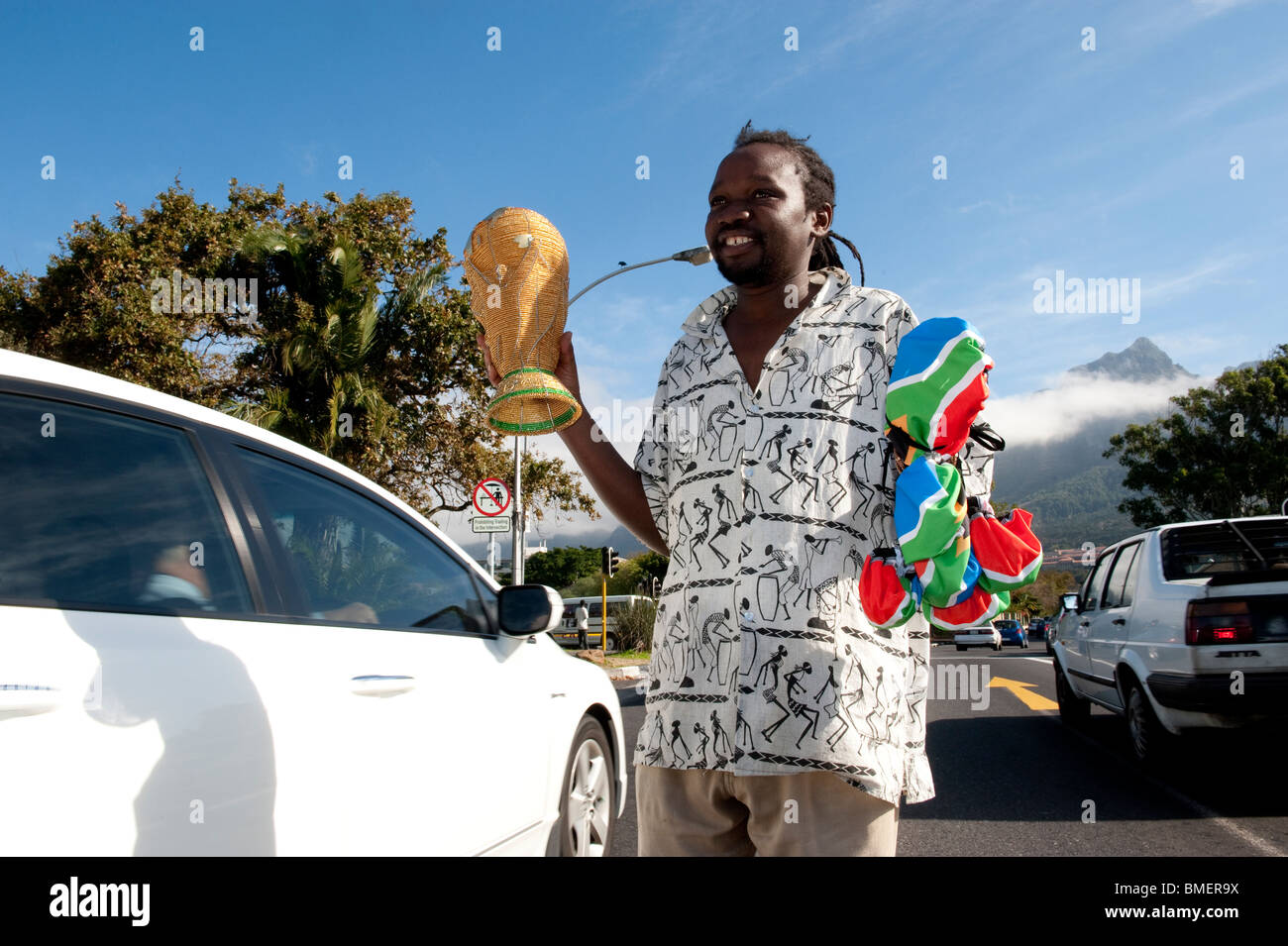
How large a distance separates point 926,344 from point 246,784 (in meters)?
1.31

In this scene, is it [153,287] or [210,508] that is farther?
[153,287]

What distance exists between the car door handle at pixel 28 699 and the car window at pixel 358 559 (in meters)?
0.68

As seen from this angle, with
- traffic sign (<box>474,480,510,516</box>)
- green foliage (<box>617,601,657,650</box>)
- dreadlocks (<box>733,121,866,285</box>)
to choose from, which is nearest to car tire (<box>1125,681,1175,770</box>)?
dreadlocks (<box>733,121,866,285</box>)

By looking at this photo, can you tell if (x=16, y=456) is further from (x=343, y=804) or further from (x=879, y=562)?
(x=879, y=562)

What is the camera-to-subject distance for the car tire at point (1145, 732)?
5.73 metres

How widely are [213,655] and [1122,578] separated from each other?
699 centimetres

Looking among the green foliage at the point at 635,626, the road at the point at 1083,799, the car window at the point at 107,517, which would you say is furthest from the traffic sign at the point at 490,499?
the car window at the point at 107,517

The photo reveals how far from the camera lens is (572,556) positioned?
99688 mm

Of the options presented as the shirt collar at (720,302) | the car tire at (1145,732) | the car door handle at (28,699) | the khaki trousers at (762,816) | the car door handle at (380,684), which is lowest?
the car tire at (1145,732)

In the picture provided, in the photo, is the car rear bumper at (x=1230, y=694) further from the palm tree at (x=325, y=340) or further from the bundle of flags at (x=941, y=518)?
the palm tree at (x=325, y=340)

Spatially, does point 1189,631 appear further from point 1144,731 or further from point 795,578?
point 795,578

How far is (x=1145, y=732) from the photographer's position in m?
5.89

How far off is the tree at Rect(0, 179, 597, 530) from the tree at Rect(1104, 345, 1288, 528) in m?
23.7
